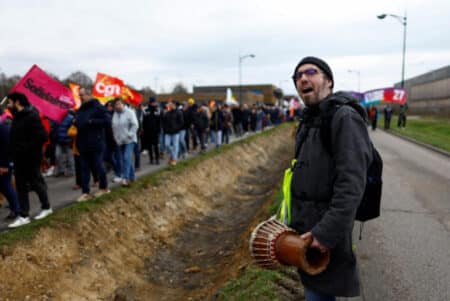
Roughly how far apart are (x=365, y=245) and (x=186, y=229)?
13.9 ft

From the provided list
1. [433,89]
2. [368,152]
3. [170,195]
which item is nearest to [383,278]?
[368,152]

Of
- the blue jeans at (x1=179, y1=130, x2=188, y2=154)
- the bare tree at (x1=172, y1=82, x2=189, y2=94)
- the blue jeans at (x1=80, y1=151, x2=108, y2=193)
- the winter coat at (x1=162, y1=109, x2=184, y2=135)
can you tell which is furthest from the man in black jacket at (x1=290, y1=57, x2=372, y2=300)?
the bare tree at (x1=172, y1=82, x2=189, y2=94)

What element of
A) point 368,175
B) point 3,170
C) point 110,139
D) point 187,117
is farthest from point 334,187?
point 187,117

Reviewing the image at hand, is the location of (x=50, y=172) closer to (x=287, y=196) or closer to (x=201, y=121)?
(x=201, y=121)

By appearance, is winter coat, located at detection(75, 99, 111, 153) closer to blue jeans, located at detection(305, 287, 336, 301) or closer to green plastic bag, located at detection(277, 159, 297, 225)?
green plastic bag, located at detection(277, 159, 297, 225)

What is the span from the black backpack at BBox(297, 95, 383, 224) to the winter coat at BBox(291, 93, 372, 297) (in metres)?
0.02

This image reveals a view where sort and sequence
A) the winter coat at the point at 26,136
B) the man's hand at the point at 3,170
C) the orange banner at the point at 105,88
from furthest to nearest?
the orange banner at the point at 105,88 → the man's hand at the point at 3,170 → the winter coat at the point at 26,136

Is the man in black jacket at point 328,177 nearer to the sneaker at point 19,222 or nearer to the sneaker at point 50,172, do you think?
the sneaker at point 19,222

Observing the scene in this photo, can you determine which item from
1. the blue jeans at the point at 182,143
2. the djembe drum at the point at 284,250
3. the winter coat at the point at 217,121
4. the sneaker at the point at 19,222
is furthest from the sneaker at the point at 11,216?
the winter coat at the point at 217,121

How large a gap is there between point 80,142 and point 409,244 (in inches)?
226

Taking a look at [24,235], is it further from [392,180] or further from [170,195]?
[392,180]

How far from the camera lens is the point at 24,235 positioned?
551cm

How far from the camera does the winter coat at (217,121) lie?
18375 millimetres

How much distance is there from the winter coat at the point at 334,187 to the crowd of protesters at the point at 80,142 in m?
5.19
